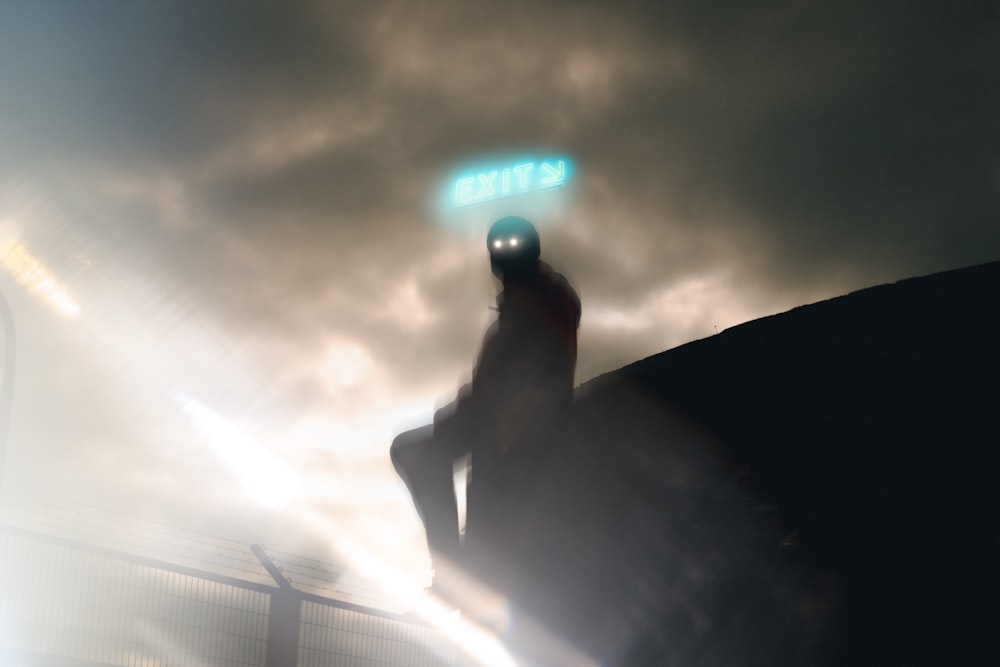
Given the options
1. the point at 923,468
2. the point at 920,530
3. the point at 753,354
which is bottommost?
the point at 920,530

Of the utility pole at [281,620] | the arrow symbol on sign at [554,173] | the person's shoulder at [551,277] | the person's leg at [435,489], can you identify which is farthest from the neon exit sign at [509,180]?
the utility pole at [281,620]

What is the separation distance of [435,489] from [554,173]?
2.45 m

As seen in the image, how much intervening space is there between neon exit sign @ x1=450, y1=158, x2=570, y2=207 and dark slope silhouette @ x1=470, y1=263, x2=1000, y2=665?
5.08ft

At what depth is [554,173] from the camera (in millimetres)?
5520

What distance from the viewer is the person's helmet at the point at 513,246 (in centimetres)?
373

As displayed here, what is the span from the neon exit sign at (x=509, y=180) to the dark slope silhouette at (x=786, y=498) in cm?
155

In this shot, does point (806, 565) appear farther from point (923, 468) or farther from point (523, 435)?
point (523, 435)

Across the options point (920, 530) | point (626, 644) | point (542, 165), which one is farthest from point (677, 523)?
point (542, 165)

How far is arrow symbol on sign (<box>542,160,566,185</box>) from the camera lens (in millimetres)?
5469

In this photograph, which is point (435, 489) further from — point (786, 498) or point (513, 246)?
point (786, 498)

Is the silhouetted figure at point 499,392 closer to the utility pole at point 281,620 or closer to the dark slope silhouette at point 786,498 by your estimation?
the dark slope silhouette at point 786,498

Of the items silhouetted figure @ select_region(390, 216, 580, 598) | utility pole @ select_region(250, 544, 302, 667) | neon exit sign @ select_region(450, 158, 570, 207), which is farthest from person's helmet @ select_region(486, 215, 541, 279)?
utility pole @ select_region(250, 544, 302, 667)

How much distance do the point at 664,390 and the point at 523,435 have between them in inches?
27.6

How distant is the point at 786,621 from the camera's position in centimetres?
325
